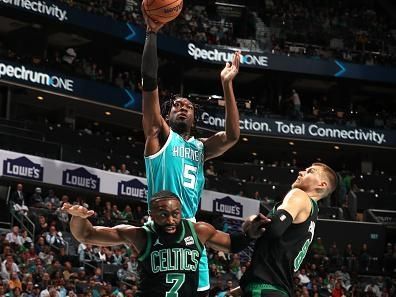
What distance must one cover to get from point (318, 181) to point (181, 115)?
1257mm

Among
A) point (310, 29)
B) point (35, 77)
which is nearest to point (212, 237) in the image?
point (35, 77)

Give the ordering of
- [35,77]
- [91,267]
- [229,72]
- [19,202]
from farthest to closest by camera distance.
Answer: [35,77] < [19,202] < [91,267] < [229,72]

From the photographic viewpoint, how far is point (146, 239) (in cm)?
617

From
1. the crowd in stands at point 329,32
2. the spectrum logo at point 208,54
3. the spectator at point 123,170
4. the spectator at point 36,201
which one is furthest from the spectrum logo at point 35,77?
the crowd in stands at point 329,32

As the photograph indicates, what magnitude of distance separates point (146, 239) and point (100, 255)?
14.7 metres

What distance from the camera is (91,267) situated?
20297 mm

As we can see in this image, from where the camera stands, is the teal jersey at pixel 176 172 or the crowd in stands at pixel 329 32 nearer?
the teal jersey at pixel 176 172

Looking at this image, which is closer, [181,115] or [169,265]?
[169,265]

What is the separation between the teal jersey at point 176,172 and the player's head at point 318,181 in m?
0.88

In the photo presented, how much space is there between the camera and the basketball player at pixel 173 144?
265 inches

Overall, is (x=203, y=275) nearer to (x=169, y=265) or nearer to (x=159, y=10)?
(x=169, y=265)

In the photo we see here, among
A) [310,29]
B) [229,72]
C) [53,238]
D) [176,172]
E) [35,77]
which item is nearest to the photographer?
A: [176,172]

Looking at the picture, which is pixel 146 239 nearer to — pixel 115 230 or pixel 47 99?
pixel 115 230

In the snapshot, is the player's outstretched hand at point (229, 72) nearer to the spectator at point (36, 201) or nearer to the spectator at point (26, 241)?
the spectator at point (26, 241)
